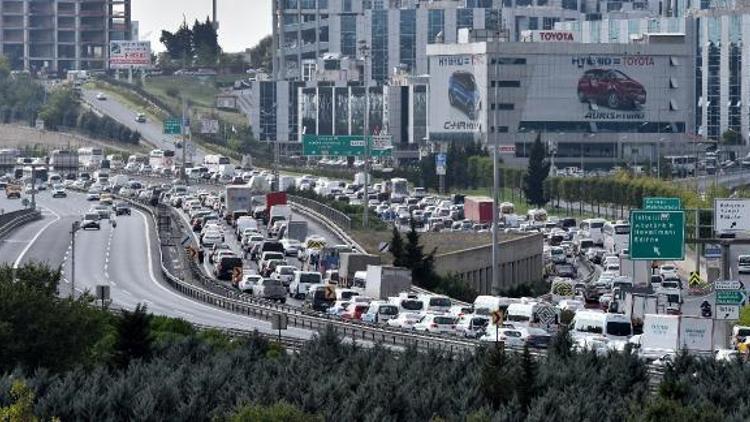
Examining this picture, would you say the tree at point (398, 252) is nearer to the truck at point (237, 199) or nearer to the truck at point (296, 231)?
the truck at point (296, 231)

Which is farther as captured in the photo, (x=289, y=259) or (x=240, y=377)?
(x=289, y=259)

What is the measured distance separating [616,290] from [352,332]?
69.0 ft

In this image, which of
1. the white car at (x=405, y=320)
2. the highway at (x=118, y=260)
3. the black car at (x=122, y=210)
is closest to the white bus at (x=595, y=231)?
the highway at (x=118, y=260)

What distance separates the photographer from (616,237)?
124 metres

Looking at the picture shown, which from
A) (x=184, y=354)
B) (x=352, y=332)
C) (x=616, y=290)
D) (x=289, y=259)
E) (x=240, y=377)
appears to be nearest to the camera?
(x=240, y=377)

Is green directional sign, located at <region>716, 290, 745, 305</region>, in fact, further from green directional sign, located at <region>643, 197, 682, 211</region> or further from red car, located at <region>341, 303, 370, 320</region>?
red car, located at <region>341, 303, 370, 320</region>

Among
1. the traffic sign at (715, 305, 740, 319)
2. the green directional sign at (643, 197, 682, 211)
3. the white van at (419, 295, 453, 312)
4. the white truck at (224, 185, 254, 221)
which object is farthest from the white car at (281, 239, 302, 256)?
the traffic sign at (715, 305, 740, 319)

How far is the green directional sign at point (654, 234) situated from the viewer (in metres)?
81.6

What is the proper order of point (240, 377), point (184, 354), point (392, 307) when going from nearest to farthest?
1. point (240, 377)
2. point (184, 354)
3. point (392, 307)

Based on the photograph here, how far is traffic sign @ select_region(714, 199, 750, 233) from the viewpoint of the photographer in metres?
90.5

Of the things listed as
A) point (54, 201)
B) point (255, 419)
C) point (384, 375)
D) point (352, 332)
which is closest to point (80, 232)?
point (54, 201)

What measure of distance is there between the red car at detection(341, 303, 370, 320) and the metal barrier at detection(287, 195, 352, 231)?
4199 cm

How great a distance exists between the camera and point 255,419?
142 ft

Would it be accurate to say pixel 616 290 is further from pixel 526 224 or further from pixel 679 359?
pixel 526 224
